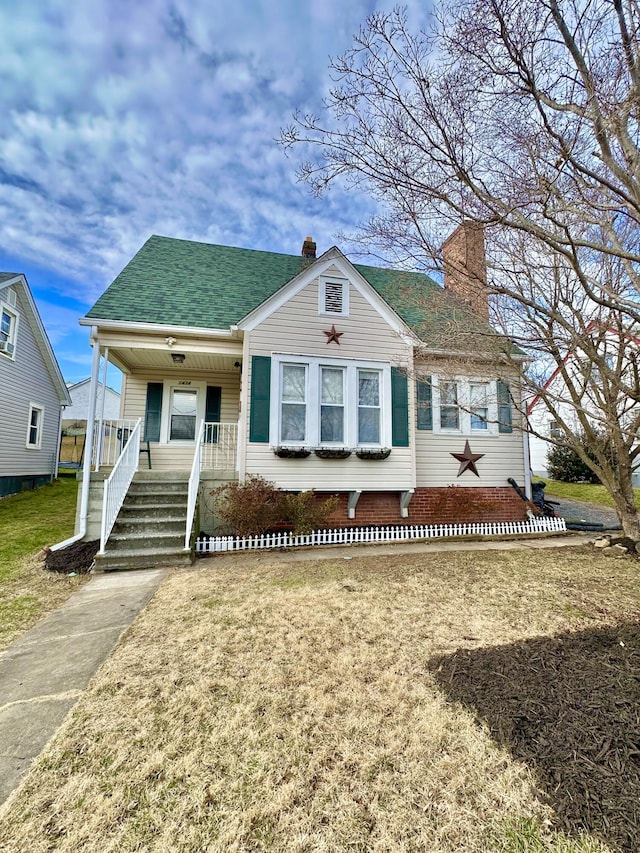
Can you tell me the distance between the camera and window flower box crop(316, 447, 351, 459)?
8172 millimetres

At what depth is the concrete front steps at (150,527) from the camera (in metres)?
6.23

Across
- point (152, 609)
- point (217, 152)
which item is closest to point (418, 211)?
point (152, 609)

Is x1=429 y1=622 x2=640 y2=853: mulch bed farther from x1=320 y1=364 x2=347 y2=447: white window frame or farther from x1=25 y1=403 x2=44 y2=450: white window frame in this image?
x1=25 y1=403 x2=44 y2=450: white window frame

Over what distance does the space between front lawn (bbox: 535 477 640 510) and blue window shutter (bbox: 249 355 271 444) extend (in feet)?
40.3

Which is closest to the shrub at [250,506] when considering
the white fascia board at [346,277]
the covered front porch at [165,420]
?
the covered front porch at [165,420]

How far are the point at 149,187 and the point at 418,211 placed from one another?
13.0 metres

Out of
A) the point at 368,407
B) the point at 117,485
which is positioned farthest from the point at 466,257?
the point at 117,485

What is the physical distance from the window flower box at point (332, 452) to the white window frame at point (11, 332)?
487 inches

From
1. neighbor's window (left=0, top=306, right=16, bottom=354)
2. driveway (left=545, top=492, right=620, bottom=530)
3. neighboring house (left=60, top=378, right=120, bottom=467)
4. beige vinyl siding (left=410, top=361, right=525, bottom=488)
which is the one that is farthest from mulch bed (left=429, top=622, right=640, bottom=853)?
neighboring house (left=60, top=378, right=120, bottom=467)

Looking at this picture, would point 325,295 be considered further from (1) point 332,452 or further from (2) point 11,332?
(2) point 11,332

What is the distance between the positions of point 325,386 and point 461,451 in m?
4.11

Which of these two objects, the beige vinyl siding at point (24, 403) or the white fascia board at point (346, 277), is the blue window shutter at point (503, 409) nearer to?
the white fascia board at point (346, 277)

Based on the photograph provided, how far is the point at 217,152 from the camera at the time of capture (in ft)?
34.4

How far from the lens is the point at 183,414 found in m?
10.1
